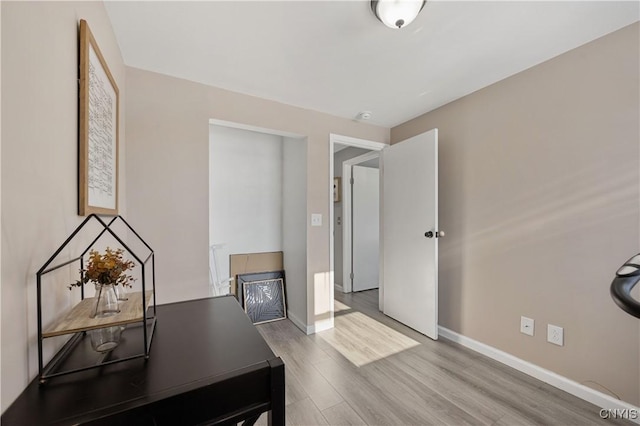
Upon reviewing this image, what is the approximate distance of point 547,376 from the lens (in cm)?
184

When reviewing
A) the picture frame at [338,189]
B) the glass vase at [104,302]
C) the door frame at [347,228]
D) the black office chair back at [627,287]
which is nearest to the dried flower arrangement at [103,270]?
the glass vase at [104,302]

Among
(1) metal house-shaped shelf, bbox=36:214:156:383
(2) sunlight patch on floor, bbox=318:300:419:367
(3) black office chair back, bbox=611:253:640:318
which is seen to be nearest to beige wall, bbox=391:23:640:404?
(2) sunlight patch on floor, bbox=318:300:419:367

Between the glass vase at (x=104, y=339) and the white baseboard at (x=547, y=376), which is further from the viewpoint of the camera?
the white baseboard at (x=547, y=376)

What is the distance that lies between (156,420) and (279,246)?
2713mm

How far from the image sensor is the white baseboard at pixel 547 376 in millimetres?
1561

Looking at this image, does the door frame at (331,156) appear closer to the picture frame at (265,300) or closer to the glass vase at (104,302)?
the picture frame at (265,300)

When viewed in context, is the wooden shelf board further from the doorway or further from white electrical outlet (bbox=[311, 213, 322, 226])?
the doorway

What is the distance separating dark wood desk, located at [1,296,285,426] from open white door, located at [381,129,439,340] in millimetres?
2048

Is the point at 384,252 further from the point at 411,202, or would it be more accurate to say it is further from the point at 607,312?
the point at 607,312

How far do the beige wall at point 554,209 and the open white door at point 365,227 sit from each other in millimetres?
1749

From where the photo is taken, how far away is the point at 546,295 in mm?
1854

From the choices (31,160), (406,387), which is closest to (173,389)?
(31,160)

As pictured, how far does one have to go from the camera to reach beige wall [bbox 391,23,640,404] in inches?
61.1

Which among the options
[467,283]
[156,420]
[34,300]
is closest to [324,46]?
[34,300]
